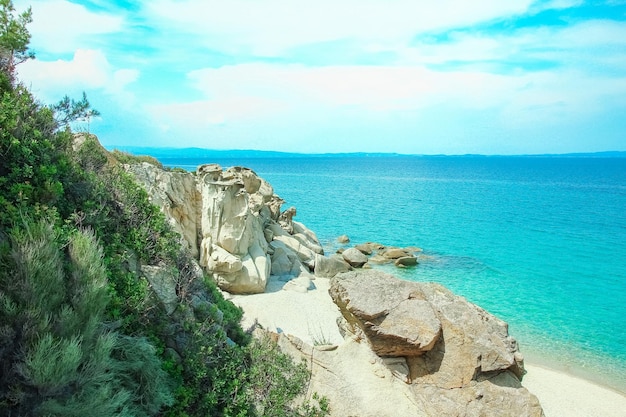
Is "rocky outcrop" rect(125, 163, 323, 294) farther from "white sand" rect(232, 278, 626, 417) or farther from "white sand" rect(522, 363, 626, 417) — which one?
"white sand" rect(522, 363, 626, 417)

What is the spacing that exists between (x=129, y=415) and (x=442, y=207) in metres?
68.1

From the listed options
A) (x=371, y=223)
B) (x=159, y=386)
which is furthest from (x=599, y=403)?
(x=371, y=223)

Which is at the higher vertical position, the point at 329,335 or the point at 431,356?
the point at 431,356

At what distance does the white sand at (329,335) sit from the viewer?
16938mm

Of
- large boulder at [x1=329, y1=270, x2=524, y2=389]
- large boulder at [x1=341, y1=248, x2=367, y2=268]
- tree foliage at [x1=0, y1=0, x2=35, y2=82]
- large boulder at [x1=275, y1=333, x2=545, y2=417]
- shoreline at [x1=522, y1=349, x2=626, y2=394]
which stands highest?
tree foliage at [x1=0, y1=0, x2=35, y2=82]

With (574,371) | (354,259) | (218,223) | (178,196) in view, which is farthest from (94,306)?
(354,259)

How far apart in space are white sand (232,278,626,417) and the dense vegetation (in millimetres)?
4823

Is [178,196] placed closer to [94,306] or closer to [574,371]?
[94,306]

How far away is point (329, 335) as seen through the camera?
19.7 metres

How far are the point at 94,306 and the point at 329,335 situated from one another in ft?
47.0

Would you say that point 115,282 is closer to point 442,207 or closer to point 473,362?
point 473,362

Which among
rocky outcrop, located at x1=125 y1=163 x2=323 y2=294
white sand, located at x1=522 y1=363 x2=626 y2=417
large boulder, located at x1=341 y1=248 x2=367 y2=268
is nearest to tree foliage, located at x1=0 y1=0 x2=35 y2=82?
rocky outcrop, located at x1=125 y1=163 x2=323 y2=294

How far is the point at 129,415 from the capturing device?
6.45 meters

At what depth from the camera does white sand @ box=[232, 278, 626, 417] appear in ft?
55.6
